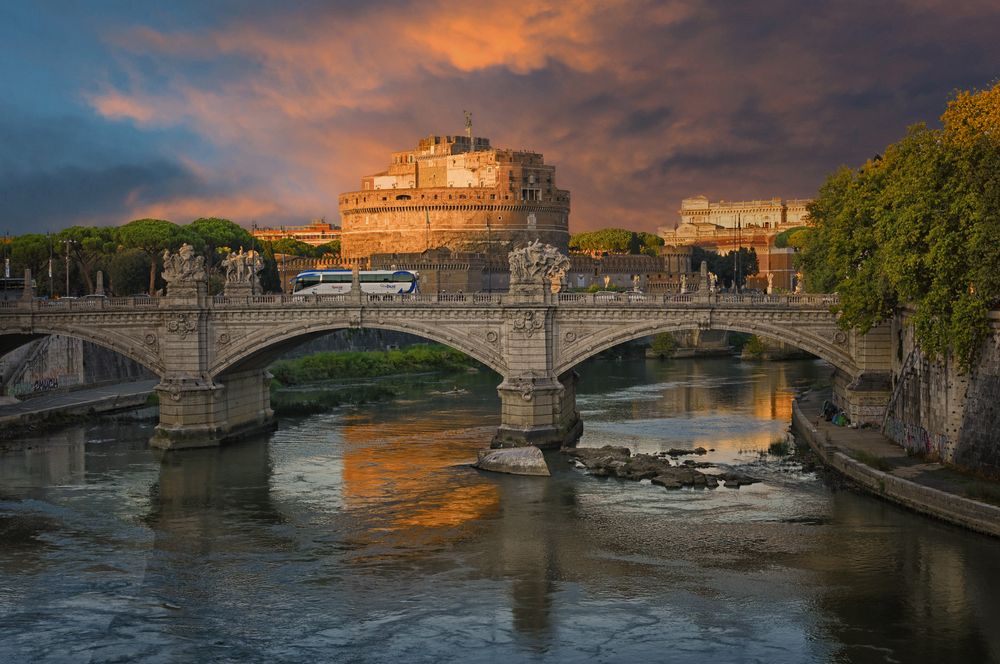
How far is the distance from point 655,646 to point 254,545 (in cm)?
1191

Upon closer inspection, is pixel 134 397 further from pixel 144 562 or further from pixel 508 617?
pixel 508 617

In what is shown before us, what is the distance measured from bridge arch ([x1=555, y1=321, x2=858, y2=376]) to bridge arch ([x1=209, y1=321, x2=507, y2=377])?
2486mm

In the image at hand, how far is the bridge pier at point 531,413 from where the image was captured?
136 feet

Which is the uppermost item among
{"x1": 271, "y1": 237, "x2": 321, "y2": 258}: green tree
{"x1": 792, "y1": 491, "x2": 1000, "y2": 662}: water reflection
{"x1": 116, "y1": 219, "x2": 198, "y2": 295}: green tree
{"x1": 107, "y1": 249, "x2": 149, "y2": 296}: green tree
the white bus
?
{"x1": 271, "y1": 237, "x2": 321, "y2": 258}: green tree

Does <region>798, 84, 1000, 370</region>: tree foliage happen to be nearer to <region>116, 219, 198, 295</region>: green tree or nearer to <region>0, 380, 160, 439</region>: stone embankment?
<region>0, 380, 160, 439</region>: stone embankment

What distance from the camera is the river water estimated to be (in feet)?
76.7

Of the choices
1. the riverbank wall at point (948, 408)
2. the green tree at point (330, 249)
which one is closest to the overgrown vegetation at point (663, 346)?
the riverbank wall at point (948, 408)

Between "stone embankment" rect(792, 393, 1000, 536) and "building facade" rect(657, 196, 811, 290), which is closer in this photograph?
"stone embankment" rect(792, 393, 1000, 536)

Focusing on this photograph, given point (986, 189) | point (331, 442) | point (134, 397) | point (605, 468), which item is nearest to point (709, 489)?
point (605, 468)

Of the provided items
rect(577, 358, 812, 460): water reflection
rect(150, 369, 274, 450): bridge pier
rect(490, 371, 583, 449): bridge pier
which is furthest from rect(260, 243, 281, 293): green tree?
rect(490, 371, 583, 449): bridge pier

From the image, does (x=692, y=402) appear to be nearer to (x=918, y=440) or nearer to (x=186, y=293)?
(x=918, y=440)

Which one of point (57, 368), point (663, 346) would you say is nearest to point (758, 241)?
point (663, 346)

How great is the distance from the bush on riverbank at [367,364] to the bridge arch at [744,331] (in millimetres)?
27782

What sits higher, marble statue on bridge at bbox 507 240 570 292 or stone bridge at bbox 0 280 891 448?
marble statue on bridge at bbox 507 240 570 292
